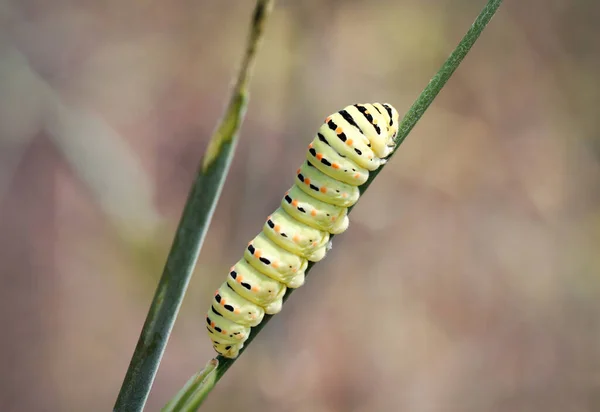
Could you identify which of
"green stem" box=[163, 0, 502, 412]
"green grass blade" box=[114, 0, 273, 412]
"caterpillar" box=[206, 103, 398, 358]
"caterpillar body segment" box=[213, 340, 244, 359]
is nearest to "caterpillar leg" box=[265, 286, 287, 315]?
"caterpillar" box=[206, 103, 398, 358]

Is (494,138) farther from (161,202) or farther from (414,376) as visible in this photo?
(161,202)

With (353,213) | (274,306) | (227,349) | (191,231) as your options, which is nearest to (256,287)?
(274,306)

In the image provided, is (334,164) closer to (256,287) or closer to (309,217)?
(309,217)

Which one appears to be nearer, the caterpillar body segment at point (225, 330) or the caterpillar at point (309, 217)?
the caterpillar body segment at point (225, 330)

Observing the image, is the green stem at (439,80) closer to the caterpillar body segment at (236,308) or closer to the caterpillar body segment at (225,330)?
the caterpillar body segment at (225,330)

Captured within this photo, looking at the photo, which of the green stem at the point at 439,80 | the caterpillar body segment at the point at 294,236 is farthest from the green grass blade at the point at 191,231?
the caterpillar body segment at the point at 294,236

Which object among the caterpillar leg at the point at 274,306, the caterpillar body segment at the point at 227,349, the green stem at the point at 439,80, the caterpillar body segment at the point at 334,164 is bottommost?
the caterpillar leg at the point at 274,306
